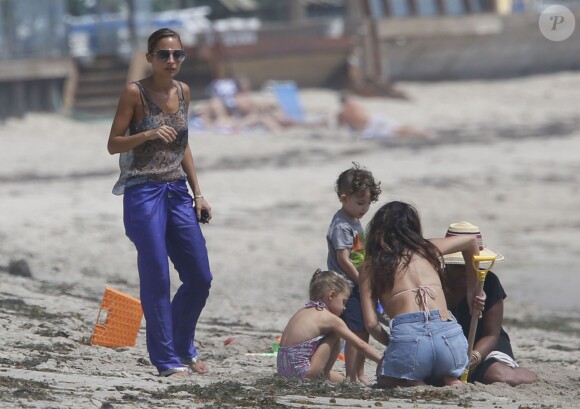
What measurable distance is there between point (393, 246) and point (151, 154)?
4.18ft

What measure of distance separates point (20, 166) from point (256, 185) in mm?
3529

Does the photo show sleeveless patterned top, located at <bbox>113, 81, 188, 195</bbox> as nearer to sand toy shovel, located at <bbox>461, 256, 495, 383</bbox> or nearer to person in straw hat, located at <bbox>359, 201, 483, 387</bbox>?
person in straw hat, located at <bbox>359, 201, 483, 387</bbox>

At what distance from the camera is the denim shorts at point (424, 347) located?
16.6 ft

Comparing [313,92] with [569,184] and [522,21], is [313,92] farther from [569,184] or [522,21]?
[569,184]

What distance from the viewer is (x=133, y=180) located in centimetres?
561

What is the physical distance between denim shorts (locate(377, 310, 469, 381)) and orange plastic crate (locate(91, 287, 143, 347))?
1.80m

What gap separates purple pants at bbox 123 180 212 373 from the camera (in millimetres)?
5559

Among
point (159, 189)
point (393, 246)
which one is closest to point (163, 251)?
point (159, 189)

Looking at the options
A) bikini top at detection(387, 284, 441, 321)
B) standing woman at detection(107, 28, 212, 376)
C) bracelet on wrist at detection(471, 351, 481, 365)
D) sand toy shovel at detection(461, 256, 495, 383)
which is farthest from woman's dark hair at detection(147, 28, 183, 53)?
bracelet on wrist at detection(471, 351, 481, 365)

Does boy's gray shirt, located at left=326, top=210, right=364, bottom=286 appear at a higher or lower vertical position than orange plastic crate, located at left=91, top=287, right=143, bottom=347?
higher

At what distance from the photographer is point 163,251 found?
5594mm

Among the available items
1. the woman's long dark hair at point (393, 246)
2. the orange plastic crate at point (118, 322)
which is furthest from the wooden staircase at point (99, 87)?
the woman's long dark hair at point (393, 246)

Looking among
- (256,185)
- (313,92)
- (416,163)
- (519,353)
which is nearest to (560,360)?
(519,353)

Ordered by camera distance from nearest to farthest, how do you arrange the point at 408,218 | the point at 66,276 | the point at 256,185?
the point at 408,218 < the point at 66,276 < the point at 256,185
